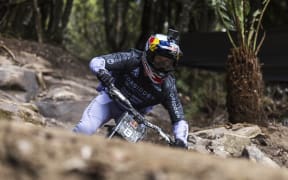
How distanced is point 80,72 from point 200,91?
2701 millimetres

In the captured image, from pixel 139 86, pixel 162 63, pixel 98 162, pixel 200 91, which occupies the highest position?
pixel 98 162

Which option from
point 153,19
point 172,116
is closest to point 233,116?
point 172,116

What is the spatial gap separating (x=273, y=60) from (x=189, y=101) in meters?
3.39

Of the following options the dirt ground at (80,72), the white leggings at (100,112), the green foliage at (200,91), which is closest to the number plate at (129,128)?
the white leggings at (100,112)

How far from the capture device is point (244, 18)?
8594mm

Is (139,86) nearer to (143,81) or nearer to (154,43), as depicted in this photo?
(143,81)

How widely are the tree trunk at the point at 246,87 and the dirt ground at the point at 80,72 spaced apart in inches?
10.7

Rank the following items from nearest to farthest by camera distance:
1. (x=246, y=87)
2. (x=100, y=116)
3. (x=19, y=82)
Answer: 1. (x=100, y=116)
2. (x=246, y=87)
3. (x=19, y=82)

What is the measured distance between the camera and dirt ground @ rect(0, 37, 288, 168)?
722 cm

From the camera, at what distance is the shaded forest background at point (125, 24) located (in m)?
12.9

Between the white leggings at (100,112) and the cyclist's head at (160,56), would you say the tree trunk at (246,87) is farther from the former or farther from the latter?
the white leggings at (100,112)

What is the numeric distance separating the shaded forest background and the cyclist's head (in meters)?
4.30

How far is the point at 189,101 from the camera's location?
12531 millimetres

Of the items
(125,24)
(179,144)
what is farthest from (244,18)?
(125,24)
